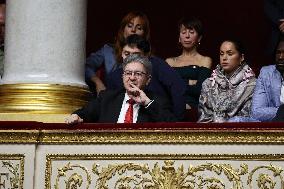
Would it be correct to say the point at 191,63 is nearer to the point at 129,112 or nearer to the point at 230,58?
the point at 230,58

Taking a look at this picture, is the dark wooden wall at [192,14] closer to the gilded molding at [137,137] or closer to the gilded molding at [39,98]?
the gilded molding at [39,98]

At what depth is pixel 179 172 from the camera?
6371 mm

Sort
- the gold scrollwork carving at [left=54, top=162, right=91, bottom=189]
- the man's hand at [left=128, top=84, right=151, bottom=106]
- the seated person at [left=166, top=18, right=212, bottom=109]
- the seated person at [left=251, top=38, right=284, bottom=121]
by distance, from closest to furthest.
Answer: the gold scrollwork carving at [left=54, top=162, right=91, bottom=189] < the man's hand at [left=128, top=84, right=151, bottom=106] < the seated person at [left=251, top=38, right=284, bottom=121] < the seated person at [left=166, top=18, right=212, bottom=109]

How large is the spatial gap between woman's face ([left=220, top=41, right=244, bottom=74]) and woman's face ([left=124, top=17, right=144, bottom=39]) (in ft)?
2.71

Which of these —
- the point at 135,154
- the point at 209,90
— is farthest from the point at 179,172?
the point at 209,90

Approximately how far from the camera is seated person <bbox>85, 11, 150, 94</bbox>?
7.93 m

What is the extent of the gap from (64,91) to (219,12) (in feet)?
11.5

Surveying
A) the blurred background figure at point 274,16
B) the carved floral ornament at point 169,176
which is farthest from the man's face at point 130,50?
the blurred background figure at point 274,16

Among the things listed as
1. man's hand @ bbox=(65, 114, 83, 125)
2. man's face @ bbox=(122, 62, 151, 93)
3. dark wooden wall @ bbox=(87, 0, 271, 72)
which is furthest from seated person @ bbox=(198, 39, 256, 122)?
dark wooden wall @ bbox=(87, 0, 271, 72)

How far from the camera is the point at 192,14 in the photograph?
1039 centimetres

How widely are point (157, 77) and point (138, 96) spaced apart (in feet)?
2.74

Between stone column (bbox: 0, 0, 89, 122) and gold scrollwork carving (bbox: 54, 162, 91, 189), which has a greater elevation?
stone column (bbox: 0, 0, 89, 122)

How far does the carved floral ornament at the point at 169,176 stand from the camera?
6.24 metres

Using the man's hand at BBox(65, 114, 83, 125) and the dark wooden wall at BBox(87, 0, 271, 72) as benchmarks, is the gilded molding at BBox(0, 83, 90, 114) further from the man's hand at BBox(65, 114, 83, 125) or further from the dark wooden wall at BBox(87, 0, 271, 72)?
the dark wooden wall at BBox(87, 0, 271, 72)
